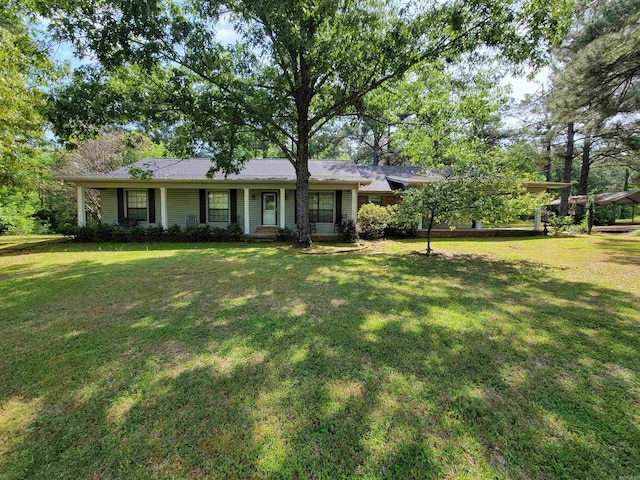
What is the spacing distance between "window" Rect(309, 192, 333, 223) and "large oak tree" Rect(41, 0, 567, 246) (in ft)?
15.7

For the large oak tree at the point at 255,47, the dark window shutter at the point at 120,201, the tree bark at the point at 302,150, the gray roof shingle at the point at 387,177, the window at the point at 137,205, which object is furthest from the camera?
the gray roof shingle at the point at 387,177

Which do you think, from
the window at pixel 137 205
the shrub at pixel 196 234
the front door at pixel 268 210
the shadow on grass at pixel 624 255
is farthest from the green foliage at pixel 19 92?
the shadow on grass at pixel 624 255

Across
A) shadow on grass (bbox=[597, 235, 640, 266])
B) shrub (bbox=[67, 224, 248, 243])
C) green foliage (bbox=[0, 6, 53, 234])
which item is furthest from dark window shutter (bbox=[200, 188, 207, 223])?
shadow on grass (bbox=[597, 235, 640, 266])

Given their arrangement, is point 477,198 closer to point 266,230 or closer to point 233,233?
point 266,230

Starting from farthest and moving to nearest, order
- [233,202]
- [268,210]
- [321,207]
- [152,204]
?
[321,207]
[268,210]
[233,202]
[152,204]

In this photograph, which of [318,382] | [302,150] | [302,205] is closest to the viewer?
[318,382]

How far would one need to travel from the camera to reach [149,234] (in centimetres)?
1251

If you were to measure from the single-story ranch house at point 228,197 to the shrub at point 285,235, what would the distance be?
0.65 meters

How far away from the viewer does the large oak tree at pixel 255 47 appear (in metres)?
7.18

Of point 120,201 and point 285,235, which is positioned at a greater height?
point 120,201

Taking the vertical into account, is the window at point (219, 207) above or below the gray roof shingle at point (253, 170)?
below

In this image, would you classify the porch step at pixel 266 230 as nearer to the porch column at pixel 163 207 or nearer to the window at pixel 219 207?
the window at pixel 219 207

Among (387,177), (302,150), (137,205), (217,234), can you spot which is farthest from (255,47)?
(387,177)

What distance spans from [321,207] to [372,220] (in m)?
2.70
